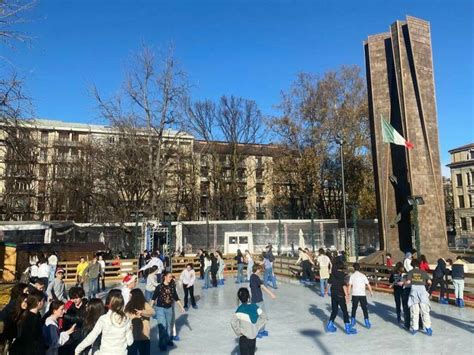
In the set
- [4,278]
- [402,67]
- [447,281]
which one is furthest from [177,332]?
[402,67]

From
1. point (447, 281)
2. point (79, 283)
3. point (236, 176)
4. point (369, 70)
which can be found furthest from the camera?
point (236, 176)

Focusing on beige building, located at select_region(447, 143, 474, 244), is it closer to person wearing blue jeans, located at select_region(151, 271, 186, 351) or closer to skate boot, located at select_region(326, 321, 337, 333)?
skate boot, located at select_region(326, 321, 337, 333)

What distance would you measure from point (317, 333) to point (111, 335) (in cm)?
640

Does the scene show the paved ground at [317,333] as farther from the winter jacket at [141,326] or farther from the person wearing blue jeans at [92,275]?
the person wearing blue jeans at [92,275]

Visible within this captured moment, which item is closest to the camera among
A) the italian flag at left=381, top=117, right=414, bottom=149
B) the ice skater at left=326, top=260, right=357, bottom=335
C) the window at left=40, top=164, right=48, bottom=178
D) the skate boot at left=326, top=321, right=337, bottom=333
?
the ice skater at left=326, top=260, right=357, bottom=335

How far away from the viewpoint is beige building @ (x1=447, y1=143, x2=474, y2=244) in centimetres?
6388

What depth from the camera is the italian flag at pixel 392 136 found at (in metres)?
22.2

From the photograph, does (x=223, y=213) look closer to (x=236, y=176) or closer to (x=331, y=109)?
(x=236, y=176)

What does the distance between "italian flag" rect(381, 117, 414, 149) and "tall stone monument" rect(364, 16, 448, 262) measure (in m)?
0.58

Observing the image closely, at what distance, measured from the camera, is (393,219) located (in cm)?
2373

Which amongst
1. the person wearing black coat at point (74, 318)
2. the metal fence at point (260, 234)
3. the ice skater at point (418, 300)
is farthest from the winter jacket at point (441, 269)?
the metal fence at point (260, 234)

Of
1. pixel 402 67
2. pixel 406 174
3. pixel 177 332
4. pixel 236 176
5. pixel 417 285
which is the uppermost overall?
pixel 402 67

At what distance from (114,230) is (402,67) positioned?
929 inches

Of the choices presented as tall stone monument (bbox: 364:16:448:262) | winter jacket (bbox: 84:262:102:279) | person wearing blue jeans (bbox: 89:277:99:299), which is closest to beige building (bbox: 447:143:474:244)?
tall stone monument (bbox: 364:16:448:262)
